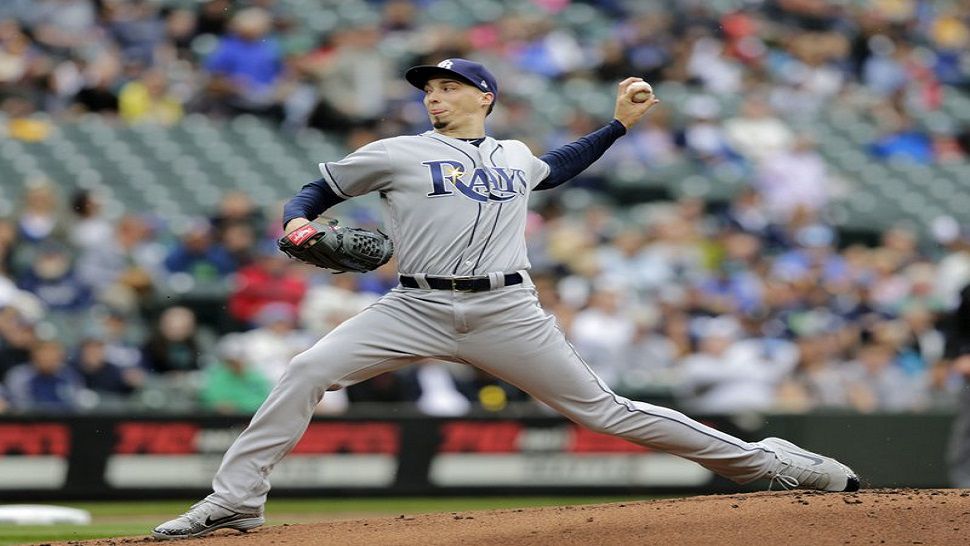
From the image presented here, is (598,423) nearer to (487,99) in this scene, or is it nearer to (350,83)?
(487,99)

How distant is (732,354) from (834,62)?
767 centimetres

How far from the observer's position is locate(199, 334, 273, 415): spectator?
11.0m

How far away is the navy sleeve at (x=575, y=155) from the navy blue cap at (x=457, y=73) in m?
0.44

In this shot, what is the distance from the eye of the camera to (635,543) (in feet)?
18.8

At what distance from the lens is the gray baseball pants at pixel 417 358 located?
18.9ft

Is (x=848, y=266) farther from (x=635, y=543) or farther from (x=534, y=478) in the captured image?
(x=635, y=543)

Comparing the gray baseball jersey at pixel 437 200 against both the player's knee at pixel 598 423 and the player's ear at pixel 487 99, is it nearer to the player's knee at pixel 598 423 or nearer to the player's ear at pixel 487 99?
the player's ear at pixel 487 99

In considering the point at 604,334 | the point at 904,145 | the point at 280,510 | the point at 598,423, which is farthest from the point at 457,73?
the point at 904,145

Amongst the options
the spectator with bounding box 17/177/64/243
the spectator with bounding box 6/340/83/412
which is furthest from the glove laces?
the spectator with bounding box 17/177/64/243

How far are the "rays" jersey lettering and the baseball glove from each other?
0.92 feet

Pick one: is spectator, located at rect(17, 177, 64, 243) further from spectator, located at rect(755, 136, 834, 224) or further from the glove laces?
spectator, located at rect(755, 136, 834, 224)

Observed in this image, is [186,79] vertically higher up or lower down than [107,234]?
higher up

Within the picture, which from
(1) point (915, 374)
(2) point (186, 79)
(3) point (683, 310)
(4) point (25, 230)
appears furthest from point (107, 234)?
(1) point (915, 374)

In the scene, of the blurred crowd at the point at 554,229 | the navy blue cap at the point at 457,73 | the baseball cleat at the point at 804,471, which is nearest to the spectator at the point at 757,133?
the blurred crowd at the point at 554,229
